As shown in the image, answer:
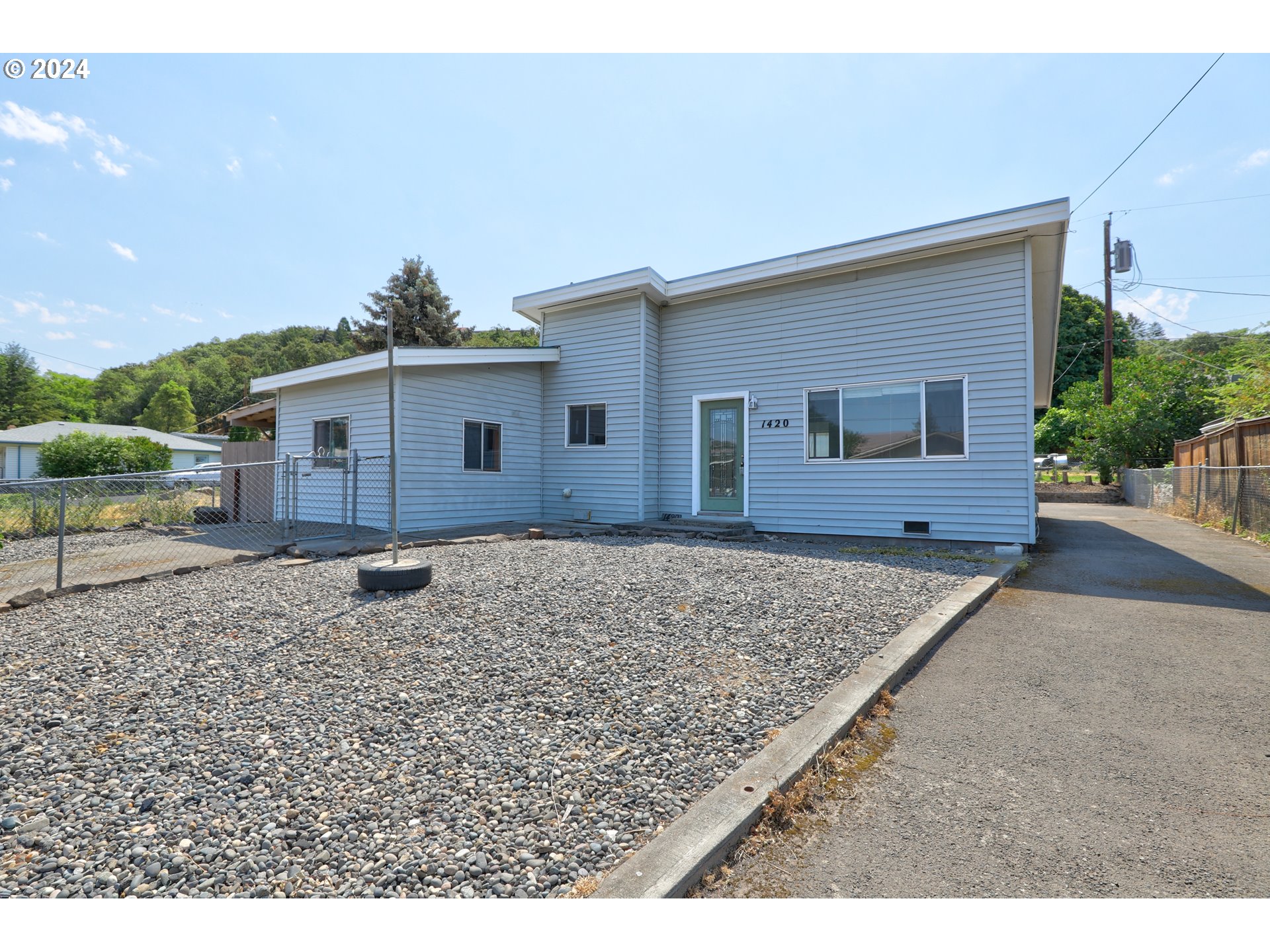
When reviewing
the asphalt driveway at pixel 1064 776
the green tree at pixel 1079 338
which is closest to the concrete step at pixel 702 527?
the asphalt driveway at pixel 1064 776

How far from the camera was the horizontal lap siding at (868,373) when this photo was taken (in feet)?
24.1

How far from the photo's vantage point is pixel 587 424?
1042 centimetres

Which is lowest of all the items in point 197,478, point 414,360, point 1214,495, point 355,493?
point 1214,495

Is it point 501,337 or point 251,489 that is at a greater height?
point 501,337

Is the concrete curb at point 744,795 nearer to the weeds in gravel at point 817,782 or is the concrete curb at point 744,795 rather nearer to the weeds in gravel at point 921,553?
the weeds in gravel at point 817,782

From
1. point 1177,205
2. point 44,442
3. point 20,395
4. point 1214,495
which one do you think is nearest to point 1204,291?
point 1177,205

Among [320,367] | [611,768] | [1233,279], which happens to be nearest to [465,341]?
[320,367]

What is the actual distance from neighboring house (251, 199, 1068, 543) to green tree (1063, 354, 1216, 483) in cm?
1018

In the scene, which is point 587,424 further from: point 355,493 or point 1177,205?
point 1177,205

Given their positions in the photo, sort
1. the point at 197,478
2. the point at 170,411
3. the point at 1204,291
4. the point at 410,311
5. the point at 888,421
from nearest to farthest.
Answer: the point at 888,421 → the point at 197,478 → the point at 1204,291 → the point at 410,311 → the point at 170,411

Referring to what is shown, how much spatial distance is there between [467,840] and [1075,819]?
2037 mm

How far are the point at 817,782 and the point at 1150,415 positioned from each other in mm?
22151

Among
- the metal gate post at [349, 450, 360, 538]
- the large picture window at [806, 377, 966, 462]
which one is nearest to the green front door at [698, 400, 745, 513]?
the large picture window at [806, 377, 966, 462]
